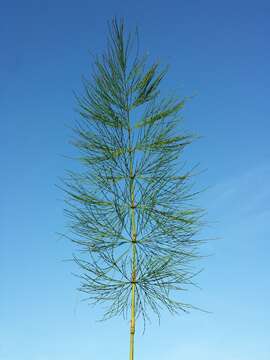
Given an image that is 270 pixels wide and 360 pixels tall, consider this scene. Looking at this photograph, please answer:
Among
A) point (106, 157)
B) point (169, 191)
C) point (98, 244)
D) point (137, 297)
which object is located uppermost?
point (106, 157)

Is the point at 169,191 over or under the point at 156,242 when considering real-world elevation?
over

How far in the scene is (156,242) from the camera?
10.7 m

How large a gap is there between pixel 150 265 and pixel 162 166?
190 cm

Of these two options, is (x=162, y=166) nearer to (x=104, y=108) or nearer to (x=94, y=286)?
(x=104, y=108)

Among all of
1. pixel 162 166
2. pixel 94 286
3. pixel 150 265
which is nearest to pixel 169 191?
pixel 162 166

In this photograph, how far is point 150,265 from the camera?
10.5m

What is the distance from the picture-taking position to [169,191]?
1089 centimetres

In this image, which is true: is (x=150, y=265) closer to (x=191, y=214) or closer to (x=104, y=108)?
(x=191, y=214)

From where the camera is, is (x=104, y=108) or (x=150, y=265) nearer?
(x=150, y=265)

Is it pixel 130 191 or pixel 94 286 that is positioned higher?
pixel 130 191

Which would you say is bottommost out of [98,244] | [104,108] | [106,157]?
[98,244]

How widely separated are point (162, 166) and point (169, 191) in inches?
21.0

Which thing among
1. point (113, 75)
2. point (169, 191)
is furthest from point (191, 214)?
point (113, 75)

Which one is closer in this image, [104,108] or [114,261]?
[114,261]
